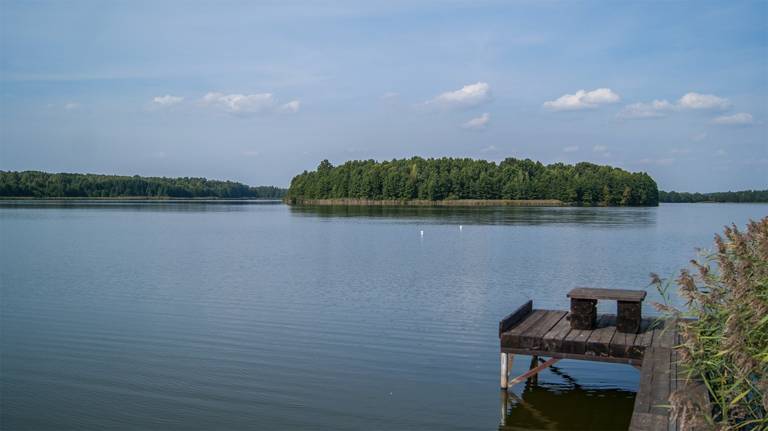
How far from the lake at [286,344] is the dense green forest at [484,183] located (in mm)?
105168

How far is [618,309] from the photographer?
9.80 metres

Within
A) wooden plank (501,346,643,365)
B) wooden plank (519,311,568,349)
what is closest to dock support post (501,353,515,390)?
wooden plank (501,346,643,365)

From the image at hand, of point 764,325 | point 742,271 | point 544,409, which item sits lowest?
point 544,409

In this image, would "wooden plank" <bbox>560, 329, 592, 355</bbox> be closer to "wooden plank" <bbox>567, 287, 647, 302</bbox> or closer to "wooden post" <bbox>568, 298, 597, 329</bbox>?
"wooden post" <bbox>568, 298, 597, 329</bbox>

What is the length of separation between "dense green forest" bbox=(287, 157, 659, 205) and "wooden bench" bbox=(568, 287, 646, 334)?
123m

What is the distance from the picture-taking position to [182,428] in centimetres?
838

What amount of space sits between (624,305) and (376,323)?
632 cm

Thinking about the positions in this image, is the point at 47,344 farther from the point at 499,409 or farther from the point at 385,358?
the point at 499,409

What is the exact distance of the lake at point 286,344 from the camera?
9.04 metres

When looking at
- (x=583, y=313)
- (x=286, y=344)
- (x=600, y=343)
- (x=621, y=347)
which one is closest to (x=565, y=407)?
(x=600, y=343)

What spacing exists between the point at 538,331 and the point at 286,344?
5.05 metres

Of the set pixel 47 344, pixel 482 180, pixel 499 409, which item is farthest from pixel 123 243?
pixel 482 180

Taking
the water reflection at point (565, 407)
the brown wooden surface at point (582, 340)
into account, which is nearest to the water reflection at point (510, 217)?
the water reflection at point (565, 407)

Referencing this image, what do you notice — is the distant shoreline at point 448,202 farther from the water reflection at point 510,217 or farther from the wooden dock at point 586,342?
the wooden dock at point 586,342
